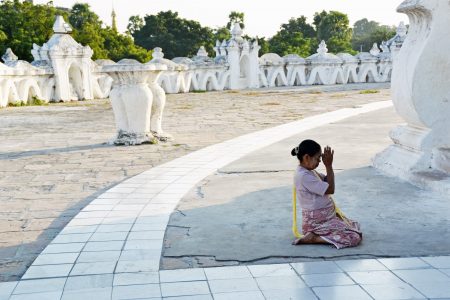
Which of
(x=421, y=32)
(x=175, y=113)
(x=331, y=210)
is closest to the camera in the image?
(x=331, y=210)

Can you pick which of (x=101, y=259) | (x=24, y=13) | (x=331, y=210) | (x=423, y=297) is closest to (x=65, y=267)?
(x=101, y=259)

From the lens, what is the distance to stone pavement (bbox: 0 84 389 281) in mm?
5008

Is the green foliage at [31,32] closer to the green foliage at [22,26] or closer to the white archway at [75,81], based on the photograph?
the green foliage at [22,26]

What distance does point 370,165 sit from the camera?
706 centimetres

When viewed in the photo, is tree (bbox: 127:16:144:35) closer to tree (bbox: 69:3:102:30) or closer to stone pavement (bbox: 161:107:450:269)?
tree (bbox: 69:3:102:30)

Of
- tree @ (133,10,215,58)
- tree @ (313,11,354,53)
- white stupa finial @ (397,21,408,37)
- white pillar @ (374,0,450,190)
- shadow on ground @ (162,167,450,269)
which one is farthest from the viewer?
tree @ (313,11,354,53)

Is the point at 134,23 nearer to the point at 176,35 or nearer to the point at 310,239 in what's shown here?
the point at 176,35

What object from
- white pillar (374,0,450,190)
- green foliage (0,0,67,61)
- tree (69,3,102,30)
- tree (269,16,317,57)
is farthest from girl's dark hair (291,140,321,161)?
tree (69,3,102,30)

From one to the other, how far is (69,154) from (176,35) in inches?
1596

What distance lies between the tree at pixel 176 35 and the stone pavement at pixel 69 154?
29802mm

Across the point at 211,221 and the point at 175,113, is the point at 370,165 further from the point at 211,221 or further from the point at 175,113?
the point at 175,113

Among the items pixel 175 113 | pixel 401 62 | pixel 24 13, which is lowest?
pixel 175 113

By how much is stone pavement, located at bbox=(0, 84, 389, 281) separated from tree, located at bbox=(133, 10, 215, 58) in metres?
29.8

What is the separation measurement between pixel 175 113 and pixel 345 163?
9.69m
